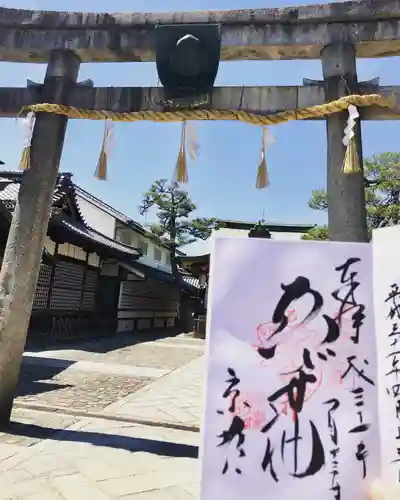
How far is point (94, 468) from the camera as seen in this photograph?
3752 mm

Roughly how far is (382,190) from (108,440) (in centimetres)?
1371

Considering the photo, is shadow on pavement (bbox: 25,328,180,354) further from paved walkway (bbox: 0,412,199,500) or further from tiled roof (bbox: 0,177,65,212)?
paved walkway (bbox: 0,412,199,500)

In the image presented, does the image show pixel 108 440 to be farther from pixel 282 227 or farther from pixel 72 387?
pixel 282 227

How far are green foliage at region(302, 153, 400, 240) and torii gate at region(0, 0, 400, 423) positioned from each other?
10.3 meters

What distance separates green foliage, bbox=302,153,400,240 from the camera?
14289 millimetres

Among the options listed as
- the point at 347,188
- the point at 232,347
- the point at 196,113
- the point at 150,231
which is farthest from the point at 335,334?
the point at 150,231

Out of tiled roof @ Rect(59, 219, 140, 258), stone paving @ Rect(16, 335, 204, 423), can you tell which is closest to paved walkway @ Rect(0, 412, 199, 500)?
stone paving @ Rect(16, 335, 204, 423)

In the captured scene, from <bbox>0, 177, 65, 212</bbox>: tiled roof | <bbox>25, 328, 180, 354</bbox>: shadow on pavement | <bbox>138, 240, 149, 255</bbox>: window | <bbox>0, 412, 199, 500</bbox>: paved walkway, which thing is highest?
<bbox>138, 240, 149, 255</bbox>: window

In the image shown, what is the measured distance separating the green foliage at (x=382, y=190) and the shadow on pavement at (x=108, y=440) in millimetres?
11177

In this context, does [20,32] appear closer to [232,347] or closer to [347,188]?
[347,188]

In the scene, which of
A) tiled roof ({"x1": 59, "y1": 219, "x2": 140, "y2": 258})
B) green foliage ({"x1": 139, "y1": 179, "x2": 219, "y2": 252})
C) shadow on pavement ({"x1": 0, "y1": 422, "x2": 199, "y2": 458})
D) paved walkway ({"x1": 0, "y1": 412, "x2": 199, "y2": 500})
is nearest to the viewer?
paved walkway ({"x1": 0, "y1": 412, "x2": 199, "y2": 500})

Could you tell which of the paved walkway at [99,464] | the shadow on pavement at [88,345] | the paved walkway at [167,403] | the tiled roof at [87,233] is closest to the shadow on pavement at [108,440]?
the paved walkway at [99,464]

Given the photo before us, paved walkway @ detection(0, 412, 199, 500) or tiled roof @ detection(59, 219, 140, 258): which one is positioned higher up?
tiled roof @ detection(59, 219, 140, 258)

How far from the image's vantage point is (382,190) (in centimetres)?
1491
